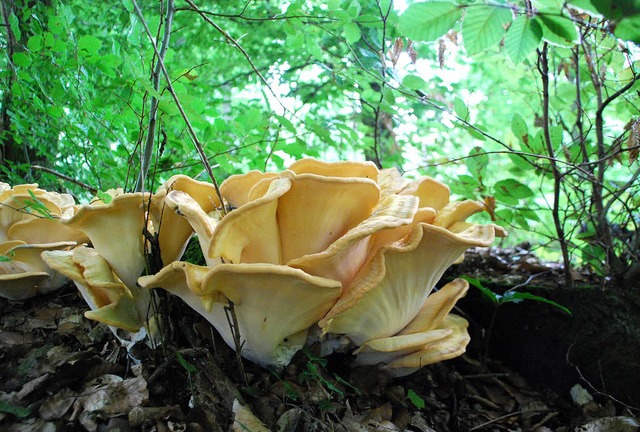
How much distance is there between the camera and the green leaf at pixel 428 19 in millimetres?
1381

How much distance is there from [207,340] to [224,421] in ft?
1.79

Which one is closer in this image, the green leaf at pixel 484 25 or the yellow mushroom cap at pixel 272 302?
the green leaf at pixel 484 25

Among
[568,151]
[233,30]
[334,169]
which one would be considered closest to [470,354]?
[568,151]

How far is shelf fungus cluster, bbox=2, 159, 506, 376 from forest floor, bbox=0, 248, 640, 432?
0.64 feet

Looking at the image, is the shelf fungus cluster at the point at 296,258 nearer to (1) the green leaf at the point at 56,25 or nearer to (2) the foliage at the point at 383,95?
(2) the foliage at the point at 383,95

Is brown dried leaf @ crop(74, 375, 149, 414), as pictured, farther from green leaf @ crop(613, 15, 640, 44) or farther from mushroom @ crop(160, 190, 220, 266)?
green leaf @ crop(613, 15, 640, 44)

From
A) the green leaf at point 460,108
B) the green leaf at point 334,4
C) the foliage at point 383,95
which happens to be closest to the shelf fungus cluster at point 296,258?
the foliage at point 383,95

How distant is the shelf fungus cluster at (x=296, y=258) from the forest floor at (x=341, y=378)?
0.64 feet

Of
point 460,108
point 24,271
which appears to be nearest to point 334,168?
point 460,108

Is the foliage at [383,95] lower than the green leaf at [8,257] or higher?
higher

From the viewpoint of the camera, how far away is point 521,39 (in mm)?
1422

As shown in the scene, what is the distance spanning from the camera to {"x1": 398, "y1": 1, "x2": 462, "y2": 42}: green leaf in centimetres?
A: 138

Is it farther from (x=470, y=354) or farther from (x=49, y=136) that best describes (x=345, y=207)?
(x=49, y=136)

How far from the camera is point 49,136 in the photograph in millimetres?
3514
